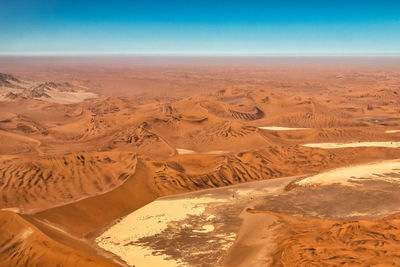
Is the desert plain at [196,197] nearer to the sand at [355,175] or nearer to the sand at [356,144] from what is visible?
the sand at [355,175]

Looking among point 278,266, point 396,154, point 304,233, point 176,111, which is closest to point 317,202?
point 304,233

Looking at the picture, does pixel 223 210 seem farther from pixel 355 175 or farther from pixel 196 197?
pixel 355 175

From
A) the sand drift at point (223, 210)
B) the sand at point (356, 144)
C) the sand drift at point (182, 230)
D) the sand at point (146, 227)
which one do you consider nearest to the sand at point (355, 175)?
the sand drift at point (223, 210)

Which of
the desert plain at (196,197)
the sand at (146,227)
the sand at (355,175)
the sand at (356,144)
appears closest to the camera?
the desert plain at (196,197)

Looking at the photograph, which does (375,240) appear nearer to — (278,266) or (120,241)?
(278,266)

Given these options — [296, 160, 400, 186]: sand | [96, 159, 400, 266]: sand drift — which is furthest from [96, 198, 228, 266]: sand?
[296, 160, 400, 186]: sand

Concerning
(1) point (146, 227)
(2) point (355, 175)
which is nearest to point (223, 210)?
(1) point (146, 227)

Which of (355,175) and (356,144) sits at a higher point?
(355,175)

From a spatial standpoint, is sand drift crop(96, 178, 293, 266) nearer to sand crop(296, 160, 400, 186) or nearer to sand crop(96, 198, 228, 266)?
sand crop(96, 198, 228, 266)

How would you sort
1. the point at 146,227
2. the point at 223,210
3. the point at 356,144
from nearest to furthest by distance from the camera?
the point at 146,227
the point at 223,210
the point at 356,144

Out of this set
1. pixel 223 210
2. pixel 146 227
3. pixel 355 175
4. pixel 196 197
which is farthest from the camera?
pixel 355 175

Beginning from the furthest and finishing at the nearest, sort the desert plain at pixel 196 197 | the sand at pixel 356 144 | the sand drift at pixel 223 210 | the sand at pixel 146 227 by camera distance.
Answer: the sand at pixel 356 144 → the sand drift at pixel 223 210 → the sand at pixel 146 227 → the desert plain at pixel 196 197

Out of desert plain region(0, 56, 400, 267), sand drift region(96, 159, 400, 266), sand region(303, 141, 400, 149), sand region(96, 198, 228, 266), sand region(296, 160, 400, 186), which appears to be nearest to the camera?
desert plain region(0, 56, 400, 267)
